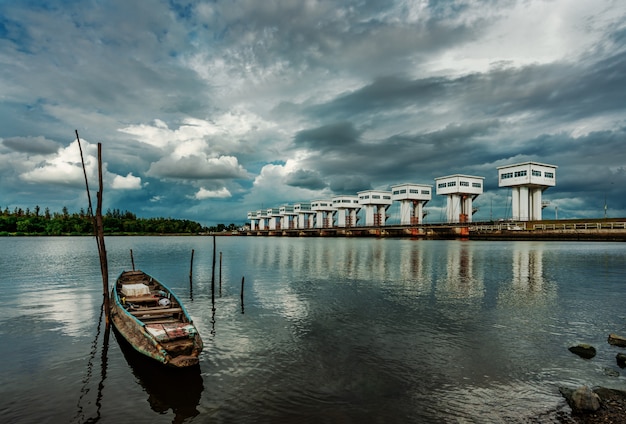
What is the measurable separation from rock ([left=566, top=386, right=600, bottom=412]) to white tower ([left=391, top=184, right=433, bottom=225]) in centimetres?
14980

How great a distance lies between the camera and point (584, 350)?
56.1ft

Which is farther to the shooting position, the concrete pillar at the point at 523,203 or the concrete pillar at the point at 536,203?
the concrete pillar at the point at 536,203

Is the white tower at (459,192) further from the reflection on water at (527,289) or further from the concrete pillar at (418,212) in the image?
the reflection on water at (527,289)

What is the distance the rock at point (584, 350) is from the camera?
55.2ft

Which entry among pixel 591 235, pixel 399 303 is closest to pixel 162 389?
pixel 399 303

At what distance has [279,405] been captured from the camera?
41.0ft

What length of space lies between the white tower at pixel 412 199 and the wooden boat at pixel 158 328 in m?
144

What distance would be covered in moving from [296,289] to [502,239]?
347 ft

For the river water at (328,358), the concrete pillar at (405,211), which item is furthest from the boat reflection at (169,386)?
the concrete pillar at (405,211)

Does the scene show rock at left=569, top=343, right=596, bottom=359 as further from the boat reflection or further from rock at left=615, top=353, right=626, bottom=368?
the boat reflection

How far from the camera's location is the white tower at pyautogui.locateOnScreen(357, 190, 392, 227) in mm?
184125

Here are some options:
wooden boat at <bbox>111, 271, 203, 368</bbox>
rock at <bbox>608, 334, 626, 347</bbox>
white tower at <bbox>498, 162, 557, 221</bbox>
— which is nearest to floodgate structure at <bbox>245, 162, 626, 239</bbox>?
white tower at <bbox>498, 162, 557, 221</bbox>

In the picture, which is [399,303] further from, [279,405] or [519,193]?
[519,193]

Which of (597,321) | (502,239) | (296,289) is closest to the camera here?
(597,321)
